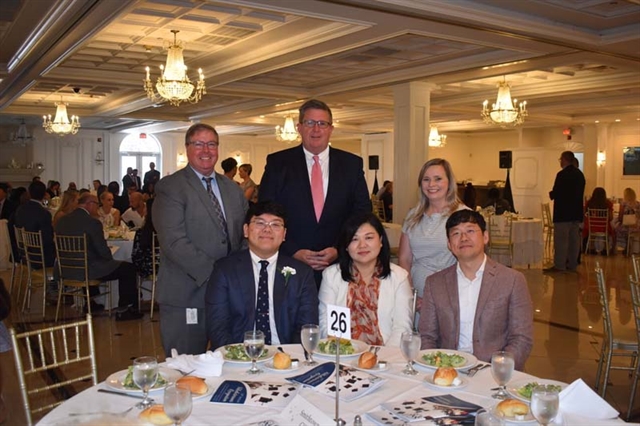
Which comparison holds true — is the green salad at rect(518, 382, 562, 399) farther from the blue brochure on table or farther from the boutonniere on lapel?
the boutonniere on lapel

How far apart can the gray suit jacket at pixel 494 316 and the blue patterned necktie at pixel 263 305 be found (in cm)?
78

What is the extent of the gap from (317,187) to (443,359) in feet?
4.93

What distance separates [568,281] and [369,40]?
4.94m

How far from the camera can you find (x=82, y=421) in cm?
176

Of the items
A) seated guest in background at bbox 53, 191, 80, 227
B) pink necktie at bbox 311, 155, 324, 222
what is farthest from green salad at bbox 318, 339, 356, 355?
seated guest in background at bbox 53, 191, 80, 227

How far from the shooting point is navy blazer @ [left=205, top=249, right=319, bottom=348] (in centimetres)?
309

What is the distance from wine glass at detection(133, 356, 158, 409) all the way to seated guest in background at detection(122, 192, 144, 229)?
293 inches

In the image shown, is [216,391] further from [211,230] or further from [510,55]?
[510,55]

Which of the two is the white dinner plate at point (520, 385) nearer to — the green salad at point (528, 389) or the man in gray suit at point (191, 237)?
the green salad at point (528, 389)

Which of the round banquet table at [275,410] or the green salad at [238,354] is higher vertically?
the green salad at [238,354]

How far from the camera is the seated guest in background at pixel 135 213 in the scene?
9.31 metres

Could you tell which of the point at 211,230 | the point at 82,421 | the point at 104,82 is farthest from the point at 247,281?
the point at 104,82

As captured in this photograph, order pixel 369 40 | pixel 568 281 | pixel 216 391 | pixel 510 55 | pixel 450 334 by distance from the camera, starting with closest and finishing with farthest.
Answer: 1. pixel 216 391
2. pixel 450 334
3. pixel 369 40
4. pixel 510 55
5. pixel 568 281

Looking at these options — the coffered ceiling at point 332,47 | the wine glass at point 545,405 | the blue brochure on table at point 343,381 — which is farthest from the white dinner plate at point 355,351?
the coffered ceiling at point 332,47
